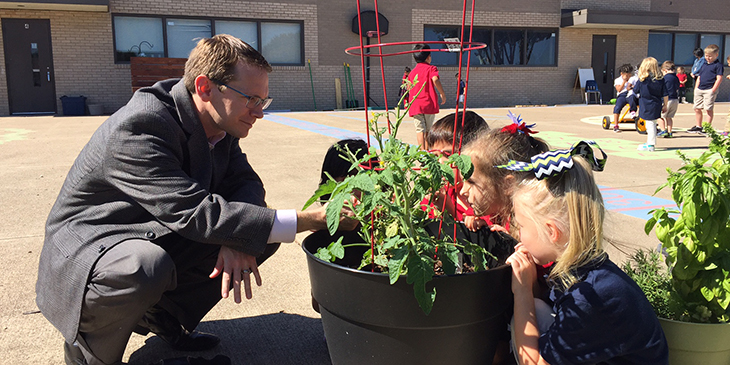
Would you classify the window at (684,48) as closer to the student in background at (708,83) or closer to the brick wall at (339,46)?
the brick wall at (339,46)

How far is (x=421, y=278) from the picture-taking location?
149 centimetres

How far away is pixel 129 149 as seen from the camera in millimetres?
2055

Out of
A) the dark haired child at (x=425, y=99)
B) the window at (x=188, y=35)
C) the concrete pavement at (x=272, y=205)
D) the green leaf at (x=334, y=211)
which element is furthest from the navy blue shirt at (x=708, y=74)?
the window at (x=188, y=35)

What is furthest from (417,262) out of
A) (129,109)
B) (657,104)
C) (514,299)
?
(657,104)

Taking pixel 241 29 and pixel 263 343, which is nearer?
pixel 263 343

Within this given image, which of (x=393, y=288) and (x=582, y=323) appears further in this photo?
(x=582, y=323)

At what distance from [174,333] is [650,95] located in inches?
368

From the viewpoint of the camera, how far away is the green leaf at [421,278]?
1.49 metres

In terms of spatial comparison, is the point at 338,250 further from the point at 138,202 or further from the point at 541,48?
the point at 541,48

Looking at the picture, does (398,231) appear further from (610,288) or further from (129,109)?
(129,109)

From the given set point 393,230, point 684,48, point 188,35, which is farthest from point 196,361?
point 684,48

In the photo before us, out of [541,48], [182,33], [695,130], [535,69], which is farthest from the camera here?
[541,48]

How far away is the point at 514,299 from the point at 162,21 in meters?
18.2

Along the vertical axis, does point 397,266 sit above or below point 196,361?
above
